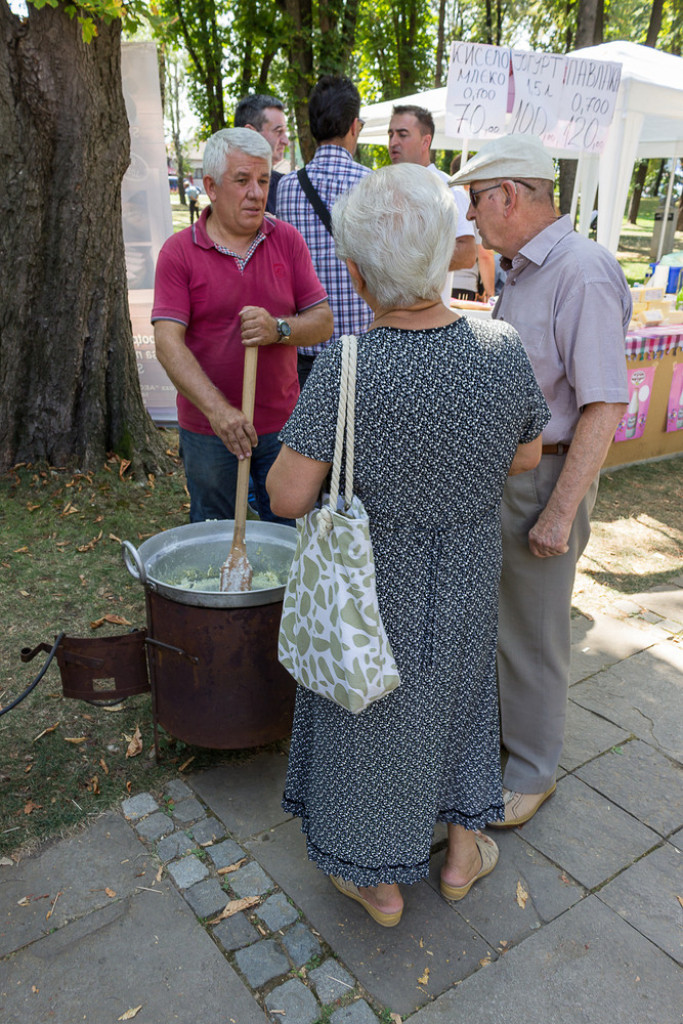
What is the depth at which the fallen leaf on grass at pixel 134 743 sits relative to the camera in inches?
113

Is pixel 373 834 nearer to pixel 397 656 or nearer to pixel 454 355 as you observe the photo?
pixel 397 656

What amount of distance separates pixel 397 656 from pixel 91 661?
1146 millimetres

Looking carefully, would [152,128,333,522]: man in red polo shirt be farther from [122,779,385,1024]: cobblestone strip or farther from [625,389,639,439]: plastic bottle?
[625,389,639,439]: plastic bottle

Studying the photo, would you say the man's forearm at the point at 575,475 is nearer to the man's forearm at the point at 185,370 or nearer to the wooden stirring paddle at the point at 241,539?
the wooden stirring paddle at the point at 241,539


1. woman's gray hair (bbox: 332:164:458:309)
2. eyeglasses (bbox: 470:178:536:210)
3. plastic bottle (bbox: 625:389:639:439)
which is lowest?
plastic bottle (bbox: 625:389:639:439)

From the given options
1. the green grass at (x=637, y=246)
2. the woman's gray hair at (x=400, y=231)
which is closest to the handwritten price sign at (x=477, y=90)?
the woman's gray hair at (x=400, y=231)

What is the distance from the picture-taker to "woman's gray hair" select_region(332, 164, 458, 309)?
1585 mm

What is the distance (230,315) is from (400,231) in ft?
4.90

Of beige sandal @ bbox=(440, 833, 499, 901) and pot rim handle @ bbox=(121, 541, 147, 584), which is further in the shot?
pot rim handle @ bbox=(121, 541, 147, 584)

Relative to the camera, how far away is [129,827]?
100 inches

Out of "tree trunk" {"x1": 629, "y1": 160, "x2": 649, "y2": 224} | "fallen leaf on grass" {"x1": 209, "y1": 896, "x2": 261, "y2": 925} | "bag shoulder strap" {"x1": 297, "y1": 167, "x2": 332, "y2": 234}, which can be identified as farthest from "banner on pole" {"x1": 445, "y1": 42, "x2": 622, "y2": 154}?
"tree trunk" {"x1": 629, "y1": 160, "x2": 649, "y2": 224}

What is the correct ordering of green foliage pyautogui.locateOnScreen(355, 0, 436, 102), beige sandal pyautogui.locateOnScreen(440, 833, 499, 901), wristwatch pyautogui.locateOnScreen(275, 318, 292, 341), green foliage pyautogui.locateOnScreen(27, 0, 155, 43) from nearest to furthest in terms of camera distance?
1. beige sandal pyautogui.locateOnScreen(440, 833, 499, 901)
2. wristwatch pyautogui.locateOnScreen(275, 318, 292, 341)
3. green foliage pyautogui.locateOnScreen(27, 0, 155, 43)
4. green foliage pyautogui.locateOnScreen(355, 0, 436, 102)

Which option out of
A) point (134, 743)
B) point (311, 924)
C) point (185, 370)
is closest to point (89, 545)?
point (134, 743)

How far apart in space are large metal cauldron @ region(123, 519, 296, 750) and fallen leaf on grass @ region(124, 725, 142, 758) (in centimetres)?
27
